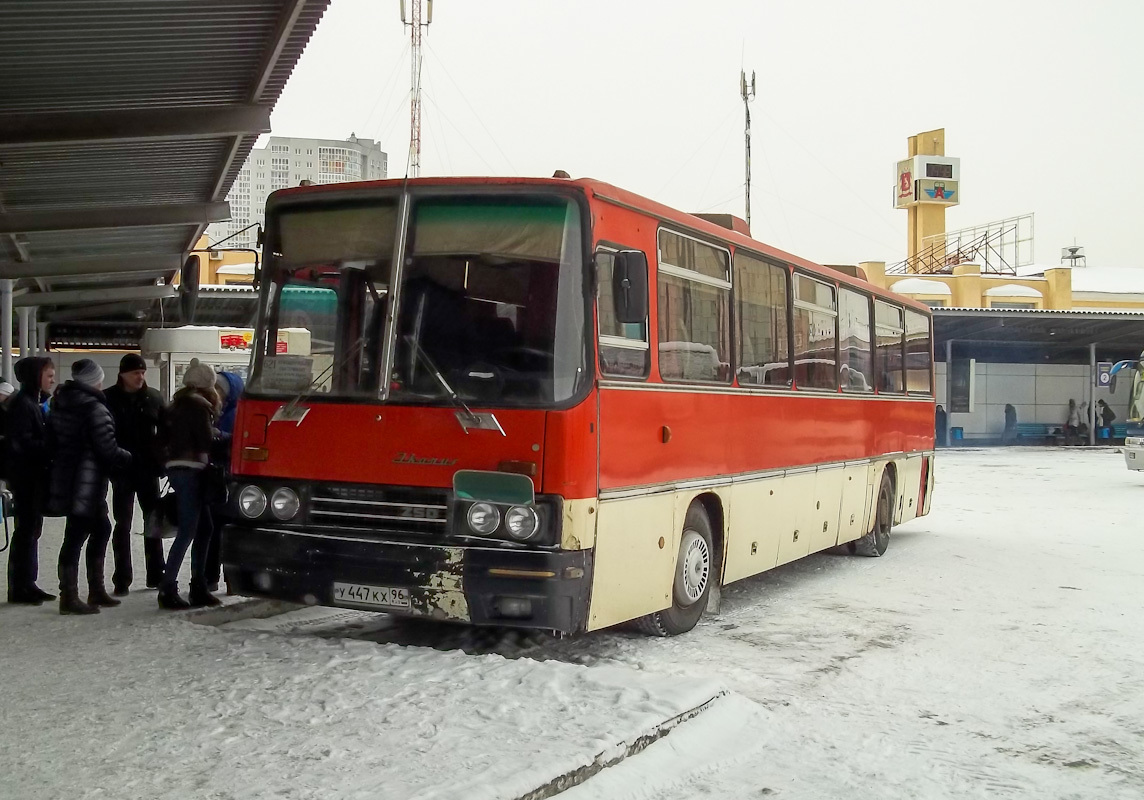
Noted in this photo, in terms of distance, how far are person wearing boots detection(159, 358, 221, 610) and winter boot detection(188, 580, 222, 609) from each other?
0.11 meters

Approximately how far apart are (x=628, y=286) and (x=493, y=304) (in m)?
0.79

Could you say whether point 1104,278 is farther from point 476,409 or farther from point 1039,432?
point 476,409

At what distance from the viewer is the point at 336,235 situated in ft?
25.8

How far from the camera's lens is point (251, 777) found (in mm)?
4934

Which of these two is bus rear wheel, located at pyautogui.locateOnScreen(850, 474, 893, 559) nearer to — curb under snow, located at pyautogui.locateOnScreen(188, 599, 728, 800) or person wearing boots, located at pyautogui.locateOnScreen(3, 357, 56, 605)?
curb under snow, located at pyautogui.locateOnScreen(188, 599, 728, 800)

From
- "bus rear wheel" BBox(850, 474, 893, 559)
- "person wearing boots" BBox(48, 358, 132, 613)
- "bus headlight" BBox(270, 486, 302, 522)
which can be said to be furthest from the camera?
"bus rear wheel" BBox(850, 474, 893, 559)

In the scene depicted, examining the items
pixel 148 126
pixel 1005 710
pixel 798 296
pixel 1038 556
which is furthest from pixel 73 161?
A: pixel 1005 710

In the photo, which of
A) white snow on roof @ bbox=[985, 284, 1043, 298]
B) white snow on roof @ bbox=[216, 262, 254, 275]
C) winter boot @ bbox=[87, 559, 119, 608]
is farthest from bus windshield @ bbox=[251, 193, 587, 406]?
white snow on roof @ bbox=[985, 284, 1043, 298]

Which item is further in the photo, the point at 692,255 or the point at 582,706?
the point at 692,255

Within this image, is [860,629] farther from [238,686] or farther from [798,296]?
[238,686]

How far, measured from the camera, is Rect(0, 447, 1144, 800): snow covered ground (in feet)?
16.9

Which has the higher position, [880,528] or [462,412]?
[462,412]

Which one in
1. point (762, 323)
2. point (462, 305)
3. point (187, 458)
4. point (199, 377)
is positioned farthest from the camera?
point (762, 323)

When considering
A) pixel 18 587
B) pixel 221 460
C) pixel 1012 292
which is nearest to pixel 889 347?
pixel 221 460
